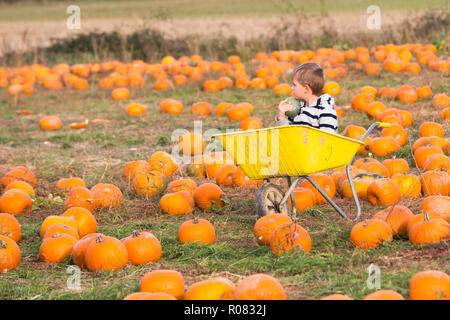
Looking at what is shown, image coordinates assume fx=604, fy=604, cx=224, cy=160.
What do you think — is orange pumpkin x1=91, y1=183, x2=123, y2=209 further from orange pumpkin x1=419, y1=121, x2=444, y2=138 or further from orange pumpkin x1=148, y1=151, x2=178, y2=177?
orange pumpkin x1=419, y1=121, x2=444, y2=138

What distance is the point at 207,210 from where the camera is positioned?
5227 millimetres

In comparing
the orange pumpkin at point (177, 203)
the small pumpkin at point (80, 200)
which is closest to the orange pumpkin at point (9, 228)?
the small pumpkin at point (80, 200)

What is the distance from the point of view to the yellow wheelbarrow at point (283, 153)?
13.6 feet

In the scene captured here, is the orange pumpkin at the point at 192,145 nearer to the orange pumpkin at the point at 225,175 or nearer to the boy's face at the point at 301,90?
the orange pumpkin at the point at 225,175

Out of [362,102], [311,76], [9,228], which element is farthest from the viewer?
[362,102]

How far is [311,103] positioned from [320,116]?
0.18 metres

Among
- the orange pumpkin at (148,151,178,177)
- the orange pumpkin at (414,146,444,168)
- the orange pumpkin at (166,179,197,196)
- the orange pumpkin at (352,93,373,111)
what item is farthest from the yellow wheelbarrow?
the orange pumpkin at (352,93,373,111)

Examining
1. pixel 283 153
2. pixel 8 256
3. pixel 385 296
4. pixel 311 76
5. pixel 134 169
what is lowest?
pixel 8 256

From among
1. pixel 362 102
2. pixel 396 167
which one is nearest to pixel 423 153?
pixel 396 167

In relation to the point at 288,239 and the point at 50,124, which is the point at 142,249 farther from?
the point at 50,124

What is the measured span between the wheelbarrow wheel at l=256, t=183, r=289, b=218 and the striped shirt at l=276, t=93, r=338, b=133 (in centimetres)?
56

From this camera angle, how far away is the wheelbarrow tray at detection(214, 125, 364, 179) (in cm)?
413

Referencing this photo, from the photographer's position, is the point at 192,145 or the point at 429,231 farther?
the point at 192,145
